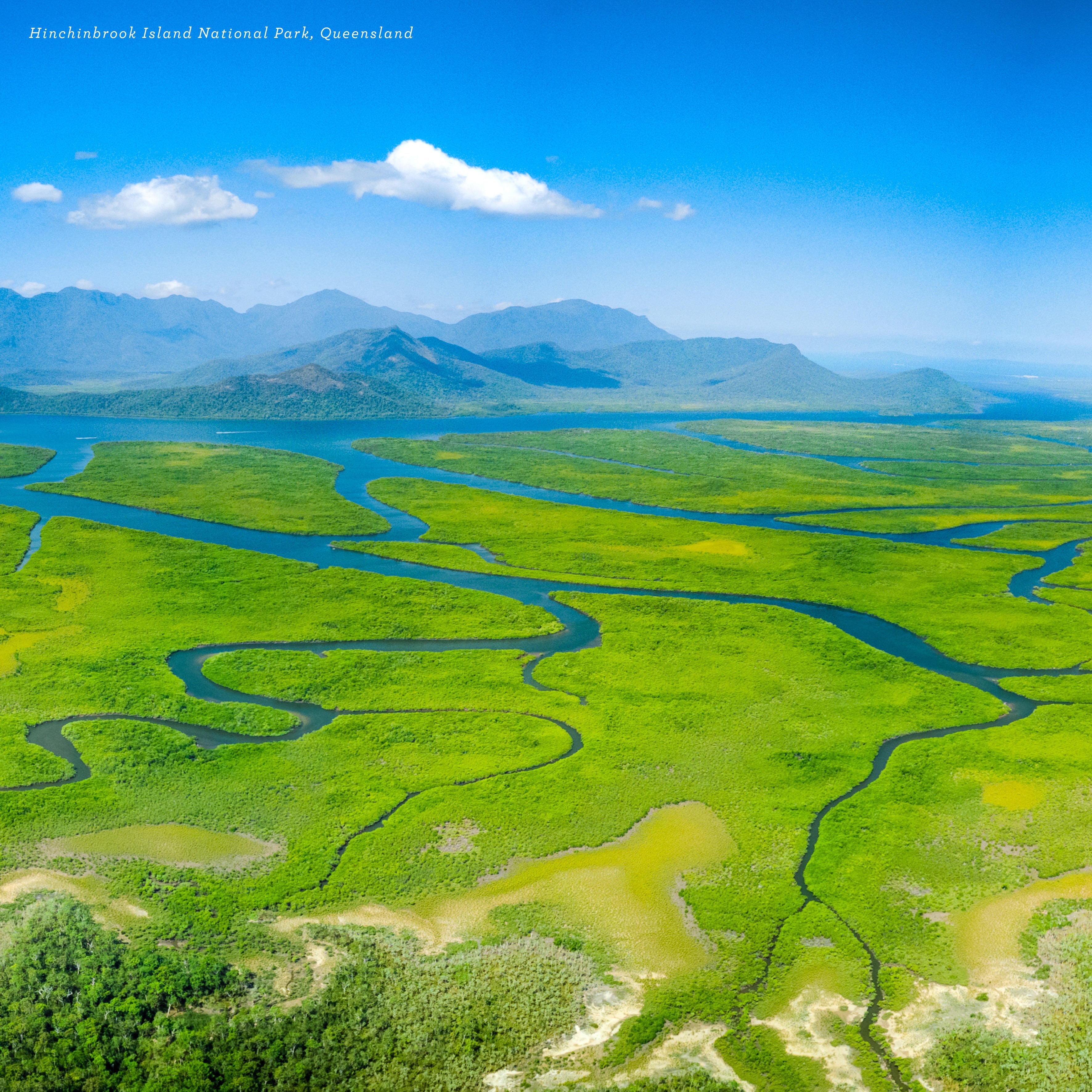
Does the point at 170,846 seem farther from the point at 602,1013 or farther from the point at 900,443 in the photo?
the point at 900,443

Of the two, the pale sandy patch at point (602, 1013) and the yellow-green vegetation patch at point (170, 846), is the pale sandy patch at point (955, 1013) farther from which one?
the yellow-green vegetation patch at point (170, 846)

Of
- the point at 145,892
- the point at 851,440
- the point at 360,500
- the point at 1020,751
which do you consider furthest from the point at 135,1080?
the point at 851,440

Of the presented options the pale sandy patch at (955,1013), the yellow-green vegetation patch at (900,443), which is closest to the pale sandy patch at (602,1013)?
the pale sandy patch at (955,1013)

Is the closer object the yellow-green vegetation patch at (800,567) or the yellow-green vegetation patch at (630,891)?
the yellow-green vegetation patch at (630,891)

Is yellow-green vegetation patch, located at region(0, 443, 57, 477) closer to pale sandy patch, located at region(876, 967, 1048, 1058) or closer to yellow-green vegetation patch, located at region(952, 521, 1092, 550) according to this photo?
pale sandy patch, located at region(876, 967, 1048, 1058)

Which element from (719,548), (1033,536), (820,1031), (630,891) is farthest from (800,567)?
(820,1031)

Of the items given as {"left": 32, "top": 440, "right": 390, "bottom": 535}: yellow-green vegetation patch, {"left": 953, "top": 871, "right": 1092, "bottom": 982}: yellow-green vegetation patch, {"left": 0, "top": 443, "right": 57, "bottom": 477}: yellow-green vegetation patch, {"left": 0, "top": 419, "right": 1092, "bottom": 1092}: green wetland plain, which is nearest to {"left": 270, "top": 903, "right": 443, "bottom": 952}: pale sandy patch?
{"left": 0, "top": 419, "right": 1092, "bottom": 1092}: green wetland plain
